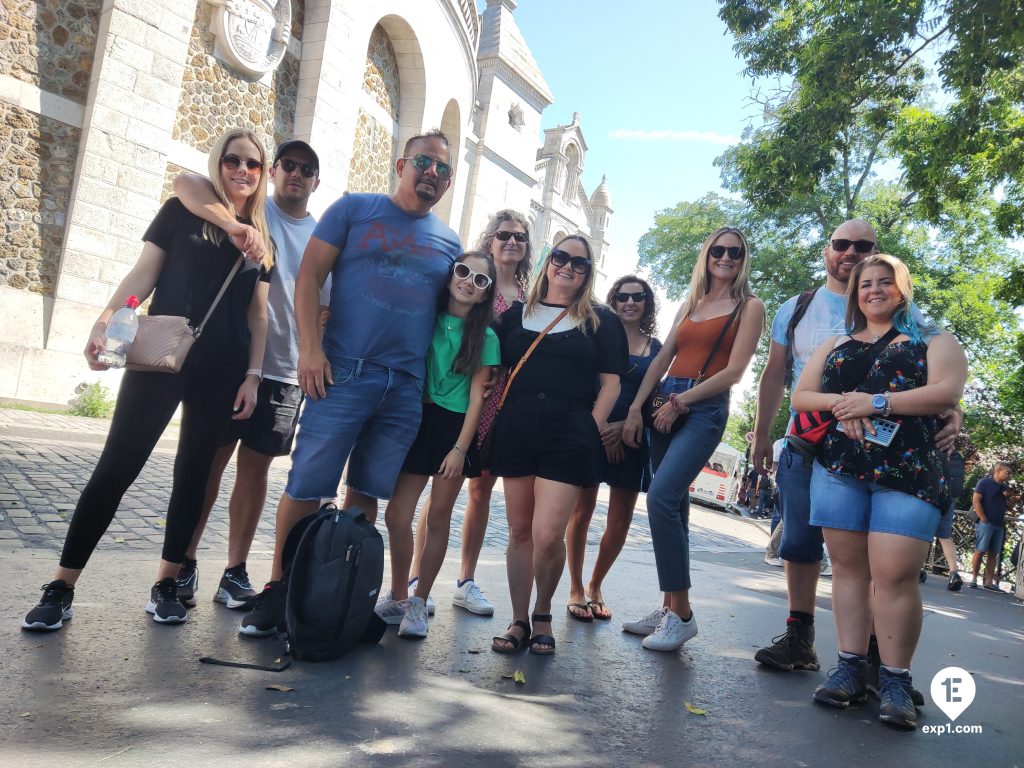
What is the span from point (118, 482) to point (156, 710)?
1.15 m

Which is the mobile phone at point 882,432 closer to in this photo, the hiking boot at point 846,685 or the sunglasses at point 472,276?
the hiking boot at point 846,685

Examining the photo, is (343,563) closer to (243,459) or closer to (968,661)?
(243,459)

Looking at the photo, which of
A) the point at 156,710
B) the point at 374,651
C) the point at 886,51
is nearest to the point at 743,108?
the point at 886,51

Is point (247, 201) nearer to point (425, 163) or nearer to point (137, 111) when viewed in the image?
point (425, 163)

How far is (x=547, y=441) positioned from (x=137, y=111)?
10.4m

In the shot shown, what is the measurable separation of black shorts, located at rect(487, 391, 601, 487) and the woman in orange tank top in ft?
1.76

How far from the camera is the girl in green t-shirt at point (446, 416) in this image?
3.82 meters

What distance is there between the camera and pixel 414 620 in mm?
3754

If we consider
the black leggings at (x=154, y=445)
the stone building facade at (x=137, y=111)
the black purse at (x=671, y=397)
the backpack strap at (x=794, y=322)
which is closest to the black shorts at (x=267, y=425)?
the black leggings at (x=154, y=445)

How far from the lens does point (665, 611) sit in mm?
4332

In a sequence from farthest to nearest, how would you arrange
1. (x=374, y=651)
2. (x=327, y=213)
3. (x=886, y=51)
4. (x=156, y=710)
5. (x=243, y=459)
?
1. (x=886, y=51)
2. (x=243, y=459)
3. (x=327, y=213)
4. (x=374, y=651)
5. (x=156, y=710)

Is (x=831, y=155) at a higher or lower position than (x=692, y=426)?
higher

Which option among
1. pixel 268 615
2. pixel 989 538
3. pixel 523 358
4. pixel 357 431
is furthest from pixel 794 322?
pixel 989 538

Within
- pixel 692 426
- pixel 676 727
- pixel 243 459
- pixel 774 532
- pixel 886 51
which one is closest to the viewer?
pixel 676 727
